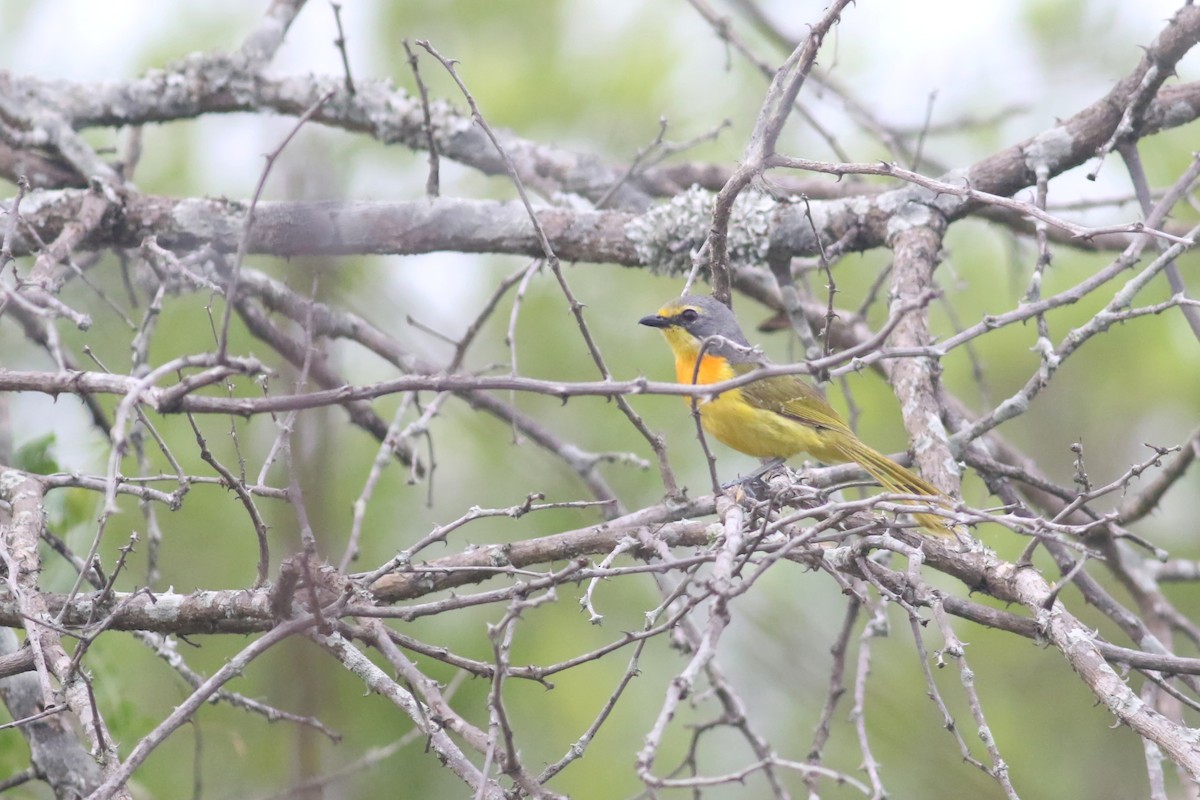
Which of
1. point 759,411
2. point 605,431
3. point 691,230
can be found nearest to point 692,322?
point 759,411

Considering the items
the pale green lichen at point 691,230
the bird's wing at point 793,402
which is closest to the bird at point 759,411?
the bird's wing at point 793,402

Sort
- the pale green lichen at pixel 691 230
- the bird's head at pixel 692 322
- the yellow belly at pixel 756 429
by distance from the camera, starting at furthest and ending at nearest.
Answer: the yellow belly at pixel 756 429 < the bird's head at pixel 692 322 < the pale green lichen at pixel 691 230

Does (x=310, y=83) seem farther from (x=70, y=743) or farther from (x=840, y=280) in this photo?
(x=840, y=280)

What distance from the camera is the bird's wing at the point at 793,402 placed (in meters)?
5.75

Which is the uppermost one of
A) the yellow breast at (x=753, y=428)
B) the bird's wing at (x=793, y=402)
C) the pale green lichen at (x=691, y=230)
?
the pale green lichen at (x=691, y=230)

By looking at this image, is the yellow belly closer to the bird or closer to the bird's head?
the bird

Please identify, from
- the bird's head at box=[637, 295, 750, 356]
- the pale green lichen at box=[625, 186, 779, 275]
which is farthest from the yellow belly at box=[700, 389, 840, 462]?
the pale green lichen at box=[625, 186, 779, 275]

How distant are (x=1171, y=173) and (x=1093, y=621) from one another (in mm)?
3228

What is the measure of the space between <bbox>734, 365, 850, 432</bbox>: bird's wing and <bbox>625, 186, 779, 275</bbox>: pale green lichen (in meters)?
0.90

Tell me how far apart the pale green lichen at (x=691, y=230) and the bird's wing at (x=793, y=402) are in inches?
35.5

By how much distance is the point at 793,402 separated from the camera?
5910 mm

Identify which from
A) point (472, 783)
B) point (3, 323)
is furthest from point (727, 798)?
point (472, 783)

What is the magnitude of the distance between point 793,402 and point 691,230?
1.29m

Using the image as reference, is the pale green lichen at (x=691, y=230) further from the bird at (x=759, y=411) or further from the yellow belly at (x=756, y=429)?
the yellow belly at (x=756, y=429)
